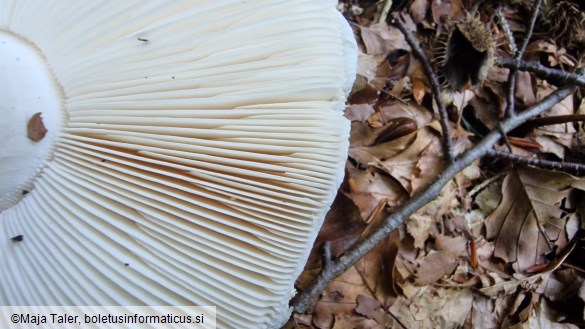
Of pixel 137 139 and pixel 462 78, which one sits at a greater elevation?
pixel 137 139

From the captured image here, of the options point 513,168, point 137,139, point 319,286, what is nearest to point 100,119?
point 137,139

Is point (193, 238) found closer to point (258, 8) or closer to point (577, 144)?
point (258, 8)

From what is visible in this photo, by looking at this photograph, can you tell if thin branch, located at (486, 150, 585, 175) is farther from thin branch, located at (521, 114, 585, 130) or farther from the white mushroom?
the white mushroom

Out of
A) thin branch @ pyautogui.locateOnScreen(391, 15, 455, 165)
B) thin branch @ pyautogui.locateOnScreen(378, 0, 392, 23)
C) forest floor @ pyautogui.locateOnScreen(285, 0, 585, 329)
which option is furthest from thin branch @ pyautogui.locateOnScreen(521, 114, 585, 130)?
thin branch @ pyautogui.locateOnScreen(378, 0, 392, 23)

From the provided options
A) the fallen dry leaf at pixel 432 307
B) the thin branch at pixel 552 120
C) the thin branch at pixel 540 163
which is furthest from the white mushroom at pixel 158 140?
the thin branch at pixel 552 120

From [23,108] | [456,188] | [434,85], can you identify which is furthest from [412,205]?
[23,108]

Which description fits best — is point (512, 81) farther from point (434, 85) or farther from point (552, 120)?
point (434, 85)
